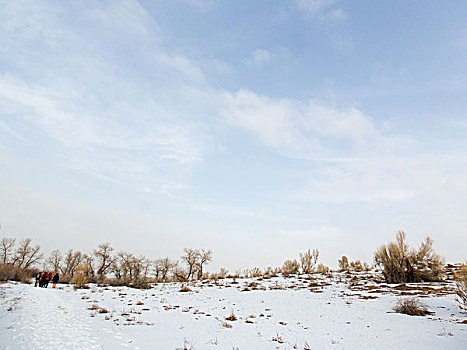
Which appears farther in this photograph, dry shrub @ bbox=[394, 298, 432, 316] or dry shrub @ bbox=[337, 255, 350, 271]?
dry shrub @ bbox=[337, 255, 350, 271]

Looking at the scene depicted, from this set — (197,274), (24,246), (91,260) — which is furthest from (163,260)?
(24,246)

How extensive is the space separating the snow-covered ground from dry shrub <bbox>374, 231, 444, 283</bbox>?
3.21 meters

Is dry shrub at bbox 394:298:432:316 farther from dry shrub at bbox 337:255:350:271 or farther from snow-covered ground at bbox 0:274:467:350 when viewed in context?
dry shrub at bbox 337:255:350:271

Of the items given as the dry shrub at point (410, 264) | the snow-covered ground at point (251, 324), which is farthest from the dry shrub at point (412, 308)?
the dry shrub at point (410, 264)

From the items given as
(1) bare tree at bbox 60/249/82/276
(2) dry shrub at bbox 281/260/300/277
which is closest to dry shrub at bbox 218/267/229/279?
(2) dry shrub at bbox 281/260/300/277

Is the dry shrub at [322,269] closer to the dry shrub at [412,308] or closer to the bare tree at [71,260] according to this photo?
the dry shrub at [412,308]

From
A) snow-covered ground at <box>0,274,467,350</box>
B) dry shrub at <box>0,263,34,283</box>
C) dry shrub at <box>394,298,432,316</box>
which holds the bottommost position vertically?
snow-covered ground at <box>0,274,467,350</box>

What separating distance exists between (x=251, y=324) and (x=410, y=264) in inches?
710

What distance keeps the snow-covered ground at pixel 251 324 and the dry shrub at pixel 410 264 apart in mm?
3205

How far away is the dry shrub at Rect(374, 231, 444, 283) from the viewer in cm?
2339

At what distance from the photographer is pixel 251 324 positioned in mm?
12805

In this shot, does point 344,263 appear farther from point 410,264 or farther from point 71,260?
point 71,260

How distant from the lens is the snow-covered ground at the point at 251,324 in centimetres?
935

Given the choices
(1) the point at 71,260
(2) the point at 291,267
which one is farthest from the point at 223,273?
(1) the point at 71,260
